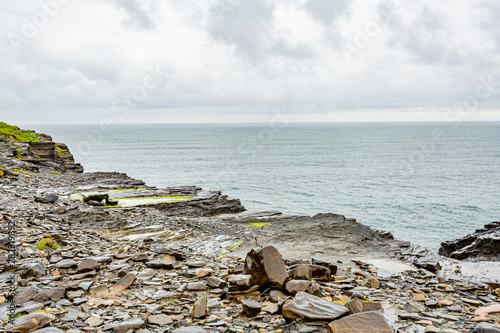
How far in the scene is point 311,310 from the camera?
680 centimetres

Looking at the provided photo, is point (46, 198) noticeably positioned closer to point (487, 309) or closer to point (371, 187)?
point (487, 309)

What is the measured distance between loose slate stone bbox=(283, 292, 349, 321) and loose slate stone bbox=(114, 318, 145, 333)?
279 cm

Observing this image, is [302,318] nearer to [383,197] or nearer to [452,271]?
[452,271]

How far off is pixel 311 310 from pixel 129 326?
346 centimetres

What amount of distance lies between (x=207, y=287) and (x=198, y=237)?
901 centimetres

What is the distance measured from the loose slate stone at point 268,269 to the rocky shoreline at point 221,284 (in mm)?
25

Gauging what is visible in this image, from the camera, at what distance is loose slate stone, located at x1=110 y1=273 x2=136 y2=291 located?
8.44m

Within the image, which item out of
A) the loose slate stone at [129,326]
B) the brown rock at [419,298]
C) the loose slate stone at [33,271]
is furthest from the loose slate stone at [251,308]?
the loose slate stone at [33,271]

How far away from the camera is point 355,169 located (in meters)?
92.2

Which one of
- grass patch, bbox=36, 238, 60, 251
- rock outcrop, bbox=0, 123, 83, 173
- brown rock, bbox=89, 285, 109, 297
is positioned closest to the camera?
brown rock, bbox=89, 285, 109, 297

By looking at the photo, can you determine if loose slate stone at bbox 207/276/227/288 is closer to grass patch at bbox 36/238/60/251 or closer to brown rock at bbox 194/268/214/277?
brown rock at bbox 194/268/214/277

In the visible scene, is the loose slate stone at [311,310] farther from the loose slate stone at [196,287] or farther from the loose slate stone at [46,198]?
the loose slate stone at [46,198]

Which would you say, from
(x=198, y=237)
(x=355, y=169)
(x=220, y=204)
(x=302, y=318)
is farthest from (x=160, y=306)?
(x=355, y=169)

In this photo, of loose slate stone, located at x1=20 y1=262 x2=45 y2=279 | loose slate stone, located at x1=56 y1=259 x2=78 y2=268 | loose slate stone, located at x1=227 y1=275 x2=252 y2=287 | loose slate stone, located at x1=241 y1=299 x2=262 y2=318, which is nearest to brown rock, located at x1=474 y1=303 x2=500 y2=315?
loose slate stone, located at x1=241 y1=299 x2=262 y2=318
